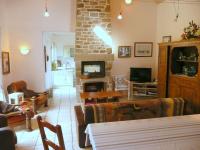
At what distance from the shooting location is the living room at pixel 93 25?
654cm

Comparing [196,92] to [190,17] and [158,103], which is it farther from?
[190,17]

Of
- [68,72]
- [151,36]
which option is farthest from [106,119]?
[68,72]

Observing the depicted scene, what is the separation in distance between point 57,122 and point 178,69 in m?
3.71

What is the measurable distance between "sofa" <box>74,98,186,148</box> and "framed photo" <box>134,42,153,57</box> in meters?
4.49

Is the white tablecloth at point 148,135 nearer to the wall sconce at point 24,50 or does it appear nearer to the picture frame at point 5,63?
the picture frame at point 5,63

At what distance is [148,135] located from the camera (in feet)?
6.59

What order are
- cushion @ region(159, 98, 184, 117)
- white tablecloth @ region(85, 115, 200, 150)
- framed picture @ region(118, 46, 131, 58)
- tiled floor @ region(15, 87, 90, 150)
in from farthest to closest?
framed picture @ region(118, 46, 131, 58) < tiled floor @ region(15, 87, 90, 150) < cushion @ region(159, 98, 184, 117) < white tablecloth @ region(85, 115, 200, 150)

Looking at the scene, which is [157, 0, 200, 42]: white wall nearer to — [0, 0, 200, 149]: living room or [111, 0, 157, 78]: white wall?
[0, 0, 200, 149]: living room

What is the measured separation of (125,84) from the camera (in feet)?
25.4

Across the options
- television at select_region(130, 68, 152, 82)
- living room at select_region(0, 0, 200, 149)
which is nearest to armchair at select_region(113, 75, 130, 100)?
living room at select_region(0, 0, 200, 149)

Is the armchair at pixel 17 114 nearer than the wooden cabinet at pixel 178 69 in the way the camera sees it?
Yes

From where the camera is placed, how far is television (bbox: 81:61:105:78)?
7355mm

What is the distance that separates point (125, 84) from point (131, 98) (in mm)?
668

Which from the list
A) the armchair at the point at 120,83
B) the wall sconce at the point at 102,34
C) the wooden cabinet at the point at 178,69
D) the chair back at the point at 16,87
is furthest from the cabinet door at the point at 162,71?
the chair back at the point at 16,87
